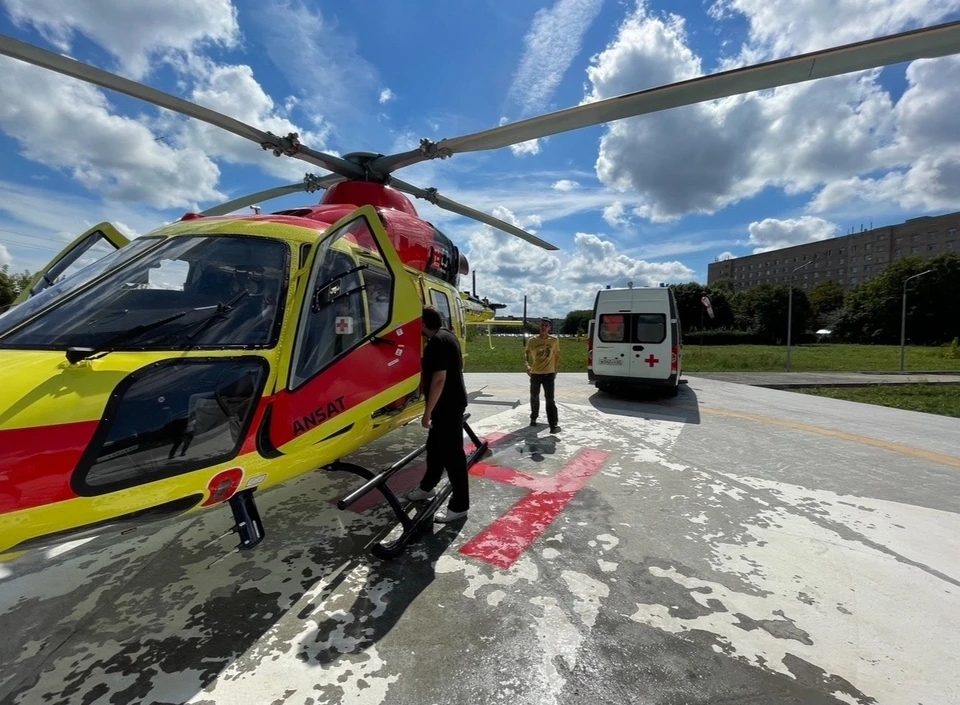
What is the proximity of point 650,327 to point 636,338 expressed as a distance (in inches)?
14.2

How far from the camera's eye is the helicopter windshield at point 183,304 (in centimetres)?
217

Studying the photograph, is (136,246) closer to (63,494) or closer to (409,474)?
(63,494)

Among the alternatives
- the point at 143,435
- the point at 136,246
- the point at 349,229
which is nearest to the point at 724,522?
the point at 349,229

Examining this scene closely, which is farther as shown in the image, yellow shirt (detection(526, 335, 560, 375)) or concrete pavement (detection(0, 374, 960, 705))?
yellow shirt (detection(526, 335, 560, 375))

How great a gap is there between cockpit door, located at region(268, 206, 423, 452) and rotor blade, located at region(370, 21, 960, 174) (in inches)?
79.2

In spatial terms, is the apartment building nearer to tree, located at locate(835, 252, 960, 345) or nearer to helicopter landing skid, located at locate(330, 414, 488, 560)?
tree, located at locate(835, 252, 960, 345)

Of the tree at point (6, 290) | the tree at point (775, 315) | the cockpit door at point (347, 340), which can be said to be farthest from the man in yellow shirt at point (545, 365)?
the tree at point (775, 315)

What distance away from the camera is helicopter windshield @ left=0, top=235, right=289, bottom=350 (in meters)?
2.17

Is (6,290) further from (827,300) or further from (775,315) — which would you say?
(827,300)

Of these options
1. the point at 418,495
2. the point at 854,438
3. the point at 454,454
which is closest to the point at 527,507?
the point at 454,454

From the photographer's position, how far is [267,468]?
257 centimetres

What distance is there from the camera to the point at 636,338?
9281mm

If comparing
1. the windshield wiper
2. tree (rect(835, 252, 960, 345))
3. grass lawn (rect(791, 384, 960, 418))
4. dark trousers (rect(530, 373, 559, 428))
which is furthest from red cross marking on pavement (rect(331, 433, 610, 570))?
tree (rect(835, 252, 960, 345))

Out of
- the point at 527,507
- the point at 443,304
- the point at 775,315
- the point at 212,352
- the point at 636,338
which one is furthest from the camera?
the point at 775,315
